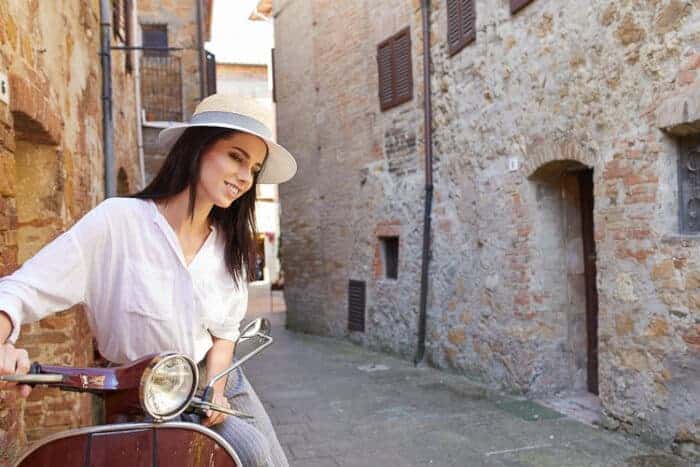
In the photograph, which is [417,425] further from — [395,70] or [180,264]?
[395,70]

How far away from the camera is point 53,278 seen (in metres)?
1.56

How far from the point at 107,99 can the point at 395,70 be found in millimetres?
4218

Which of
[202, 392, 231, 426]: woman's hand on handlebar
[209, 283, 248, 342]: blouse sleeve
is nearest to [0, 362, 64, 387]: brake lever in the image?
[202, 392, 231, 426]: woman's hand on handlebar

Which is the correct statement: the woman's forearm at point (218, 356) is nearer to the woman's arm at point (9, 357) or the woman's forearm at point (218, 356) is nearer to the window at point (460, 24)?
the woman's arm at point (9, 357)

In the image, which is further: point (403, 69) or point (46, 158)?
point (403, 69)

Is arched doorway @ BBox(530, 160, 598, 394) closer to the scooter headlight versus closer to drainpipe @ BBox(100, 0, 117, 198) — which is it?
drainpipe @ BBox(100, 0, 117, 198)

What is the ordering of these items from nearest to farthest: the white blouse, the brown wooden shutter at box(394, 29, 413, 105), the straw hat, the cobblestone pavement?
the white blouse < the straw hat < the cobblestone pavement < the brown wooden shutter at box(394, 29, 413, 105)

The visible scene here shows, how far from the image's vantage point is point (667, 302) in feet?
14.6

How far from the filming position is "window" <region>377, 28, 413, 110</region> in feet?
28.5

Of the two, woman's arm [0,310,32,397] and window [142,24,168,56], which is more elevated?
window [142,24,168,56]

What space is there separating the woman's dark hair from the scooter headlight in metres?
0.52

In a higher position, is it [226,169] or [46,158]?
[46,158]

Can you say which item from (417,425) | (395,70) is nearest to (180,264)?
(417,425)

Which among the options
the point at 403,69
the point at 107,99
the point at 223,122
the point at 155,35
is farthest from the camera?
the point at 155,35
